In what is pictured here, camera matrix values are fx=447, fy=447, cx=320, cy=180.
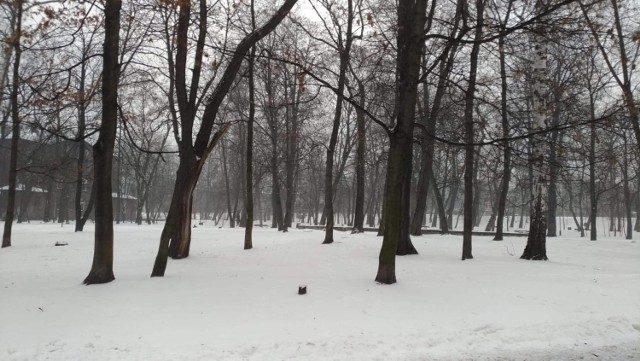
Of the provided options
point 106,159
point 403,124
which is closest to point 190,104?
point 106,159

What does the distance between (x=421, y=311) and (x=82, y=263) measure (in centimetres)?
914

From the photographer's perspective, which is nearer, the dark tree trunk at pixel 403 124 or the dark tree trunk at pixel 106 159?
the dark tree trunk at pixel 403 124

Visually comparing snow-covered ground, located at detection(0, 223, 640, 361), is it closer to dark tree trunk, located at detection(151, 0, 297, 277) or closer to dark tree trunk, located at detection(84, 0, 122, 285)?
dark tree trunk, located at detection(84, 0, 122, 285)

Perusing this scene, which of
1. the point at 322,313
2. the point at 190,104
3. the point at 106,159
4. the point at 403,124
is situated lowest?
the point at 322,313

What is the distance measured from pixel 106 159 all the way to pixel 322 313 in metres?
4.91

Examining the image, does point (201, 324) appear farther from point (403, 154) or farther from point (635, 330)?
point (635, 330)

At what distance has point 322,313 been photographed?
6578 millimetres

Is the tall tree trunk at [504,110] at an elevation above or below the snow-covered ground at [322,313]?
above

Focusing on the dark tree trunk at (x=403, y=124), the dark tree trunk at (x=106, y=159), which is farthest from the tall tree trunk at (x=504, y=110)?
the dark tree trunk at (x=106, y=159)

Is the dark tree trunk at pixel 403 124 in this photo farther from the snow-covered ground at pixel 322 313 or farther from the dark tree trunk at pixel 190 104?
the dark tree trunk at pixel 190 104

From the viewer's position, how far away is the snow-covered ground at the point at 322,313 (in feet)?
17.5

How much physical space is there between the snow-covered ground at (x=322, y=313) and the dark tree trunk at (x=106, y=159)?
49 centimetres

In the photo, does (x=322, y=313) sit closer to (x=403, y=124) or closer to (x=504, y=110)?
(x=403, y=124)

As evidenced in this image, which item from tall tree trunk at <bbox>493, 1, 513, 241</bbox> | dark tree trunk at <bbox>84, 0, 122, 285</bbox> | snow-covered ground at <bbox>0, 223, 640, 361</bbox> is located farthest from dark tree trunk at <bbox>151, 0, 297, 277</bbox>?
tall tree trunk at <bbox>493, 1, 513, 241</bbox>
